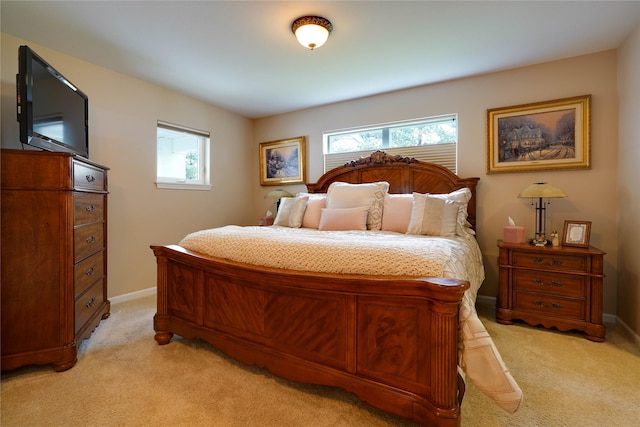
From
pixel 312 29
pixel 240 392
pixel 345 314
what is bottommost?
pixel 240 392

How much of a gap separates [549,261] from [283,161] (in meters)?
3.34

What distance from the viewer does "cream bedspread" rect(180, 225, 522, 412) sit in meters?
1.11

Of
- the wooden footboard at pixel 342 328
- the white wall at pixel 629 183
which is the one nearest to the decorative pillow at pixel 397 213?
the wooden footboard at pixel 342 328

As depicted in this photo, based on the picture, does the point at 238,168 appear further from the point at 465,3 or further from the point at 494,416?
the point at 494,416

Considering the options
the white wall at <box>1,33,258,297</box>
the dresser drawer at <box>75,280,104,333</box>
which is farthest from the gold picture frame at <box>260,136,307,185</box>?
the dresser drawer at <box>75,280,104,333</box>

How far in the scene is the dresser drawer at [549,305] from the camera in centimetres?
222

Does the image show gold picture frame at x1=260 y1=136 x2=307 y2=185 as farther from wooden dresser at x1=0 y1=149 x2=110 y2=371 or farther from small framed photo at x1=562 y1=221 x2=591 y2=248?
small framed photo at x1=562 y1=221 x2=591 y2=248

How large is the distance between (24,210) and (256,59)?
6.86ft

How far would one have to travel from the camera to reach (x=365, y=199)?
2770 millimetres

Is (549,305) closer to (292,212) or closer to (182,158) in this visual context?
(292,212)

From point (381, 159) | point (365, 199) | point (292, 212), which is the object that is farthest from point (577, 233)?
point (292, 212)

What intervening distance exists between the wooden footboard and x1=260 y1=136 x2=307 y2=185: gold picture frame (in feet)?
A: 8.01

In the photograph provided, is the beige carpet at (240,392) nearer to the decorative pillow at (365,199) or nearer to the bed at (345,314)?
the bed at (345,314)

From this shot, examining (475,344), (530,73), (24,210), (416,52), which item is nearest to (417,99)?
(416,52)
